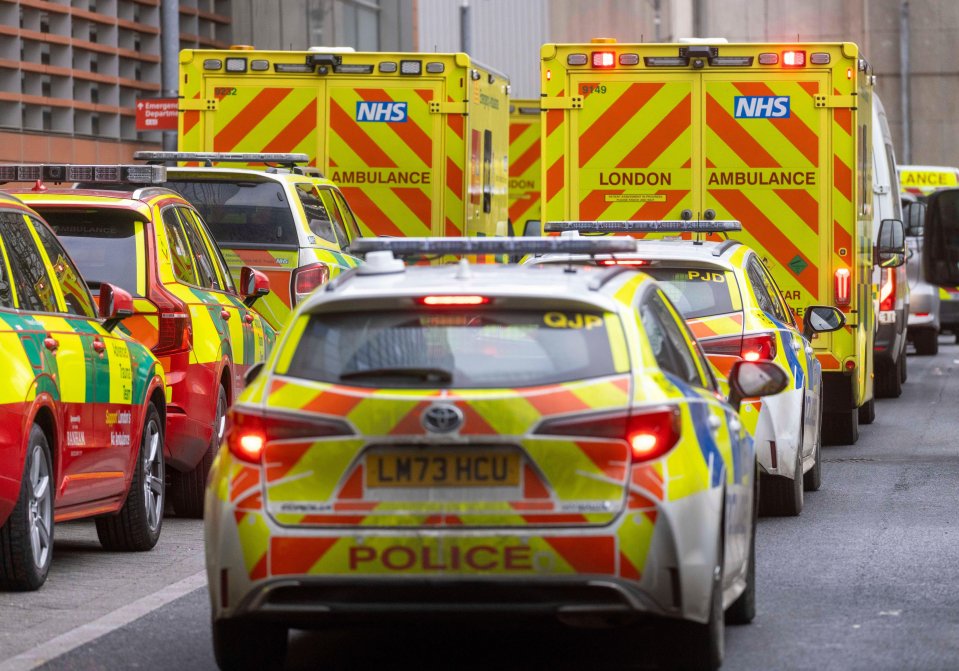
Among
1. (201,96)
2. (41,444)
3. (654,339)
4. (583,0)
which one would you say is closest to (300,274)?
(201,96)

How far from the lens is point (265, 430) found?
674 cm

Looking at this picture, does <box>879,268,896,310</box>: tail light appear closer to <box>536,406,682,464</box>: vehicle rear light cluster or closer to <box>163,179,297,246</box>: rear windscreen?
<box>163,179,297,246</box>: rear windscreen

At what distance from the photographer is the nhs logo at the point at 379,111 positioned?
1944cm

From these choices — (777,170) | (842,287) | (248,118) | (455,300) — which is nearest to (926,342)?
(248,118)

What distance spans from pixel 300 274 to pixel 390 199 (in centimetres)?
437

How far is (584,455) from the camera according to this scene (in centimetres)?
663

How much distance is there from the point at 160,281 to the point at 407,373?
5.11m

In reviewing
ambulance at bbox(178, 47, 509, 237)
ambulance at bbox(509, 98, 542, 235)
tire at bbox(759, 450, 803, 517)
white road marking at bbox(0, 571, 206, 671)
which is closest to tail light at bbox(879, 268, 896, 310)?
ambulance at bbox(178, 47, 509, 237)

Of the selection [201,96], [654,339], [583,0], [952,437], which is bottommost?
[952,437]

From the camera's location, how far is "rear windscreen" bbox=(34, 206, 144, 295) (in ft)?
38.4

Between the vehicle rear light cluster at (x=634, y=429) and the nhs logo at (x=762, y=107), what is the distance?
32.7 feet

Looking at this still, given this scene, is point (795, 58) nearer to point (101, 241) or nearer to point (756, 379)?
point (101, 241)

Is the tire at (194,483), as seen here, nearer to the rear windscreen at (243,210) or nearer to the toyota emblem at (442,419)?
the rear windscreen at (243,210)

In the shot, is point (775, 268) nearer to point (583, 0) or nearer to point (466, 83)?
point (466, 83)
